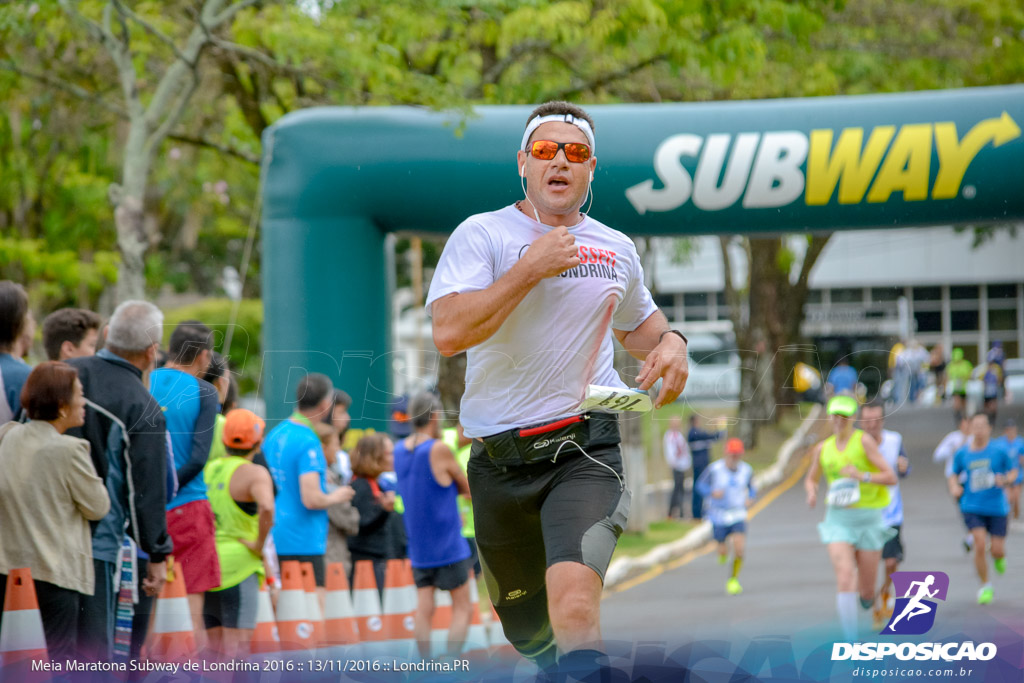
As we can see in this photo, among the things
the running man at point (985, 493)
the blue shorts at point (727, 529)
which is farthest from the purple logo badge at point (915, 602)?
the blue shorts at point (727, 529)

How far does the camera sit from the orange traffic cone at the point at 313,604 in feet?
20.3

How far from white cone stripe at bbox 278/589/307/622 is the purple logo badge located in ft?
10.1

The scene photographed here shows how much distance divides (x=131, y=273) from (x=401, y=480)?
223 centimetres

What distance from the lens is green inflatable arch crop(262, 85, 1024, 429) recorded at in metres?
5.58

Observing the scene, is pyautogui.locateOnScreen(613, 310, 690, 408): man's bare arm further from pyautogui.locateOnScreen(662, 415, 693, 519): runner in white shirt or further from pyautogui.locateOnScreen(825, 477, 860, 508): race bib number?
pyautogui.locateOnScreen(662, 415, 693, 519): runner in white shirt

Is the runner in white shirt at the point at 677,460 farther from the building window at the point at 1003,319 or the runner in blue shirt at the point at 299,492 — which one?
the building window at the point at 1003,319

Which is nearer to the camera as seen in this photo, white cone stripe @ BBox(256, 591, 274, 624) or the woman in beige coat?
the woman in beige coat

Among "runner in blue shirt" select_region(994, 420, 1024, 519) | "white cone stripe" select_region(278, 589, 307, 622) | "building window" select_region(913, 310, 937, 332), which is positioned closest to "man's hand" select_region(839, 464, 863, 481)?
"runner in blue shirt" select_region(994, 420, 1024, 519)

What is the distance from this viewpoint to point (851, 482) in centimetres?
812

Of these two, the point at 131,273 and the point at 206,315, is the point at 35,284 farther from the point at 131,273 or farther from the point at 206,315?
the point at 131,273

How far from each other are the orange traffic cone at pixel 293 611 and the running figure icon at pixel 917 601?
306 centimetres

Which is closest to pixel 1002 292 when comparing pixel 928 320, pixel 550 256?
pixel 928 320

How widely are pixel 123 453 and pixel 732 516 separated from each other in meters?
7.55

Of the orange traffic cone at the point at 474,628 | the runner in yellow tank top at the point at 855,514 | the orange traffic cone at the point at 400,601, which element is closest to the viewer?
the orange traffic cone at the point at 400,601
